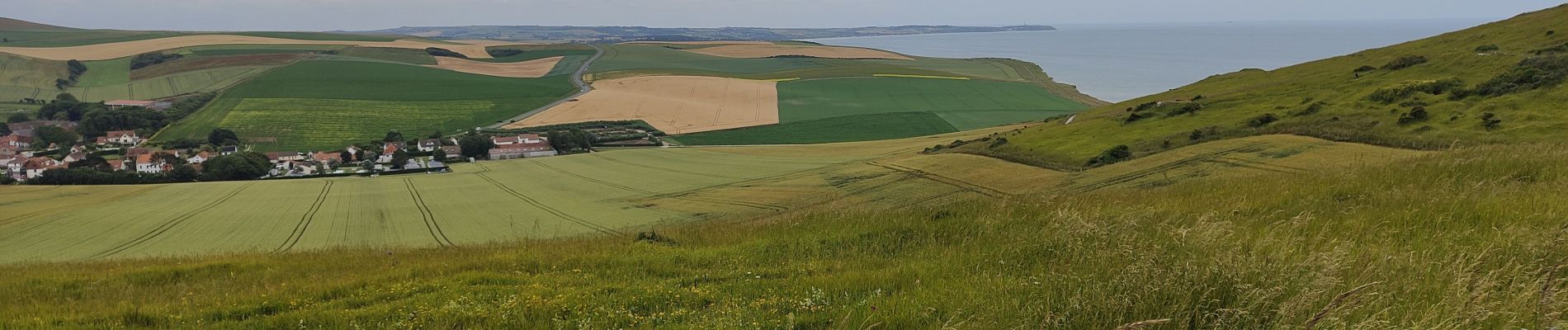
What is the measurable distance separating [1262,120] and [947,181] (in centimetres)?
1548

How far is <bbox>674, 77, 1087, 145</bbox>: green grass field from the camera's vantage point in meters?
69.9

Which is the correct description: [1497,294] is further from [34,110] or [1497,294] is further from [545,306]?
[34,110]

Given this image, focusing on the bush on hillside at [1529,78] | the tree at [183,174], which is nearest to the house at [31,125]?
the tree at [183,174]

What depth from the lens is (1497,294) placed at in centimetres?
387

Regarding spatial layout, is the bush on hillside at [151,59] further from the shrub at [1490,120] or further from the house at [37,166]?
the shrub at [1490,120]

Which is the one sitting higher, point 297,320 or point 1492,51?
point 1492,51

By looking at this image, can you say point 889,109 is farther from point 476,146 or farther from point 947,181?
point 947,181

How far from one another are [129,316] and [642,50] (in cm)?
16979

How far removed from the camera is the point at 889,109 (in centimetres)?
8781

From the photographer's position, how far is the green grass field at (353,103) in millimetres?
69750

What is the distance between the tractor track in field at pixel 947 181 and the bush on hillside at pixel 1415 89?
1990 centimetres

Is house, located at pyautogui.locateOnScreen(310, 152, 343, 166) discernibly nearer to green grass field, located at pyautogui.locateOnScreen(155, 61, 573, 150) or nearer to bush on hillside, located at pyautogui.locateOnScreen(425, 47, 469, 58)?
green grass field, located at pyautogui.locateOnScreen(155, 61, 573, 150)

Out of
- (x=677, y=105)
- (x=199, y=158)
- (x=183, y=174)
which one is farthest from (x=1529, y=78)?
(x=199, y=158)

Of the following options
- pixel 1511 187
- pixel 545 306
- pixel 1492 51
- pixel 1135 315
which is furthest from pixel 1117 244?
pixel 1492 51
